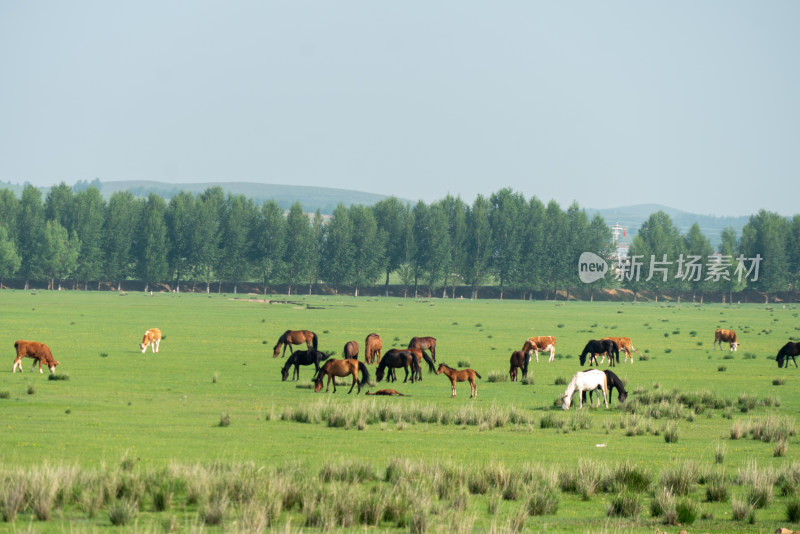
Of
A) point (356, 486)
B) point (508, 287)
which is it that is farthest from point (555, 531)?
point (508, 287)

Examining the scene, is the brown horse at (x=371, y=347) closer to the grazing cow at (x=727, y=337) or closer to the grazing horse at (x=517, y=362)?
the grazing horse at (x=517, y=362)

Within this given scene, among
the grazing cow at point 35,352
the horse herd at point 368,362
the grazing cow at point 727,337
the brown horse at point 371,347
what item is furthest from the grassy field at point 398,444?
the grazing cow at point 727,337

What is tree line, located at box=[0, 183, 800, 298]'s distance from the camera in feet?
474

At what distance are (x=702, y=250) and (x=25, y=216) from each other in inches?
4288

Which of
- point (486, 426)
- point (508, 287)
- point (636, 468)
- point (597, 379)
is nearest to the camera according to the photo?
point (636, 468)

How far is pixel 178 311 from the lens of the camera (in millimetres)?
85562

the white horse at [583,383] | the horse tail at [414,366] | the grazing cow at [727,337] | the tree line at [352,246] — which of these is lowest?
the horse tail at [414,366]

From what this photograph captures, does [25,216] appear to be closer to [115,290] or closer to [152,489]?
[115,290]

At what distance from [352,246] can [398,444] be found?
132963 millimetres

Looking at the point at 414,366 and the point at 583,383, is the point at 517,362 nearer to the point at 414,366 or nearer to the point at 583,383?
the point at 414,366

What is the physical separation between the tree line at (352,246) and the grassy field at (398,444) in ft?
336

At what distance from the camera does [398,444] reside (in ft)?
69.9

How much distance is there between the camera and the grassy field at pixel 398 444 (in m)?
14.6

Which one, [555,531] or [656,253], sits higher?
[656,253]
